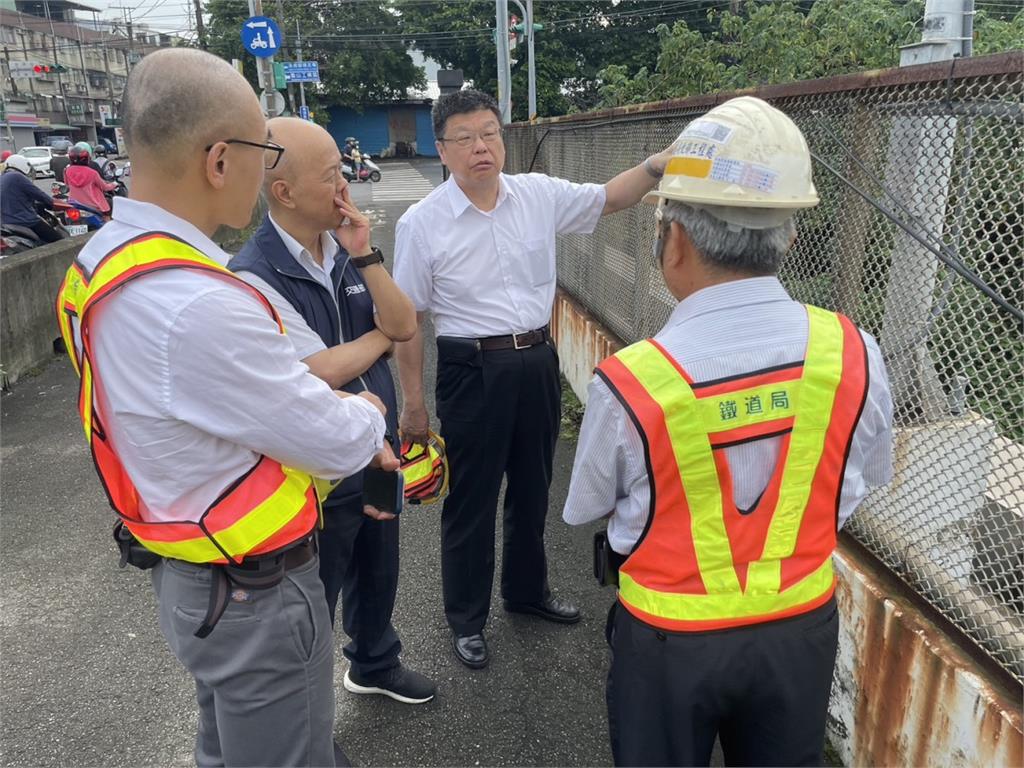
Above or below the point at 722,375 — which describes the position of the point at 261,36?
above

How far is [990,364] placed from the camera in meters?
1.90

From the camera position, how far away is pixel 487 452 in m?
2.80

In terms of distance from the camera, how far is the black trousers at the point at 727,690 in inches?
54.6

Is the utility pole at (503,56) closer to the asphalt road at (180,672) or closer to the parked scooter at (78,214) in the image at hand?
the parked scooter at (78,214)

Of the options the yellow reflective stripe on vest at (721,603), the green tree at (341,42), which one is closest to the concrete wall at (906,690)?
the yellow reflective stripe on vest at (721,603)

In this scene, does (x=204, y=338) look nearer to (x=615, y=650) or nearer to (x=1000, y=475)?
(x=615, y=650)

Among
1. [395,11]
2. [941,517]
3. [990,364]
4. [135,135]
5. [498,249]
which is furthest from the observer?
[395,11]

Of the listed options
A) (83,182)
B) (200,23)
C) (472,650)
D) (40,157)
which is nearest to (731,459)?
(472,650)

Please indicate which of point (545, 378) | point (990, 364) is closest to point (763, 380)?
point (990, 364)

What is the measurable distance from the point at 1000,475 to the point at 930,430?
9.0 inches

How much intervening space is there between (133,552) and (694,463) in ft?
4.27

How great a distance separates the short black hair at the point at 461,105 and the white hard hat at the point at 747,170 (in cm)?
160

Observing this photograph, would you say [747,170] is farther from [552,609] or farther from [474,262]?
[552,609]

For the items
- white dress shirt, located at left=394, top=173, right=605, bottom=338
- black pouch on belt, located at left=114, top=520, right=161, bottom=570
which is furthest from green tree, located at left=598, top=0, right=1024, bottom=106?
black pouch on belt, located at left=114, top=520, right=161, bottom=570
